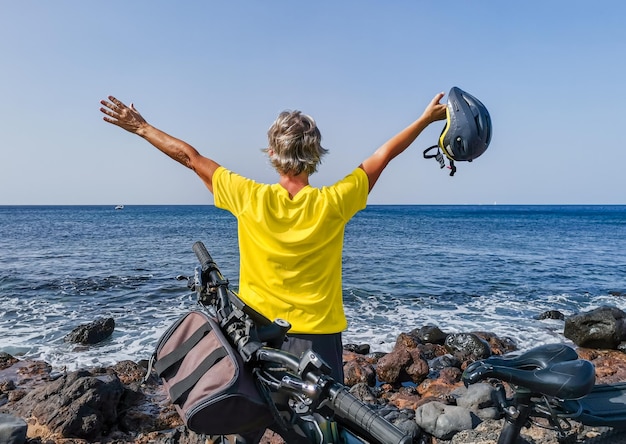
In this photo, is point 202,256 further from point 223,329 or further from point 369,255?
point 369,255

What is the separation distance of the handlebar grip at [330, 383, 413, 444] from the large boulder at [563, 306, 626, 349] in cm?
1426

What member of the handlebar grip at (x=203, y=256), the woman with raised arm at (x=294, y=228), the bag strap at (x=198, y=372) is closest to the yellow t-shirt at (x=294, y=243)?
the woman with raised arm at (x=294, y=228)

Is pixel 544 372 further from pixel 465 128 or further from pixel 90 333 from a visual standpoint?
pixel 90 333

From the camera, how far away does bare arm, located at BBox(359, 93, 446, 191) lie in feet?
9.51

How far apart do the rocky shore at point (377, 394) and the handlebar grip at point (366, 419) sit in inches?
114

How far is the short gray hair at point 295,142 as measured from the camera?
268 cm

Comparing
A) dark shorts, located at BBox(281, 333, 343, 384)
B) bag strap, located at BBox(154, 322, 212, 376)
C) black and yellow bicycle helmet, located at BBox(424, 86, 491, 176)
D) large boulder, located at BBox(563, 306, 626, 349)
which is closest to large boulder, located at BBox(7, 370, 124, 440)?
dark shorts, located at BBox(281, 333, 343, 384)

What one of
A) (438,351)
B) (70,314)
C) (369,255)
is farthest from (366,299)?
(369,255)

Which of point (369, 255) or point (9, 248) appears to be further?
point (9, 248)

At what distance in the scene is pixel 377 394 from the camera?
966 centimetres

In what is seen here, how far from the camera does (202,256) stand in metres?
2.52

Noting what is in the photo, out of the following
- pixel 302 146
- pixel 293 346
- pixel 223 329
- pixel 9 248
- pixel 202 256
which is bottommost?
pixel 9 248

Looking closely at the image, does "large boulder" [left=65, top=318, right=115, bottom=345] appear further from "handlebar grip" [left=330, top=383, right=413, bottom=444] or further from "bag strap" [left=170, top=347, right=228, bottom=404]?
"handlebar grip" [left=330, top=383, right=413, bottom=444]

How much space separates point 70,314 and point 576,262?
28.5 meters
